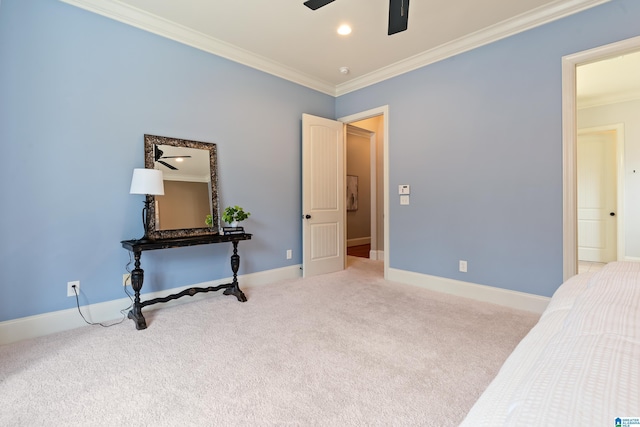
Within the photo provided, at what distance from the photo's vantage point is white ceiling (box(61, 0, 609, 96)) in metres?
2.62

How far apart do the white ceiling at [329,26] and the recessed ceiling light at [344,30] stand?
5cm

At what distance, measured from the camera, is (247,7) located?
2648mm

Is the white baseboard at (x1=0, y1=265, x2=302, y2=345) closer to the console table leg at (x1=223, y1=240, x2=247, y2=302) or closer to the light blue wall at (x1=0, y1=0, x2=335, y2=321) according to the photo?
the light blue wall at (x1=0, y1=0, x2=335, y2=321)

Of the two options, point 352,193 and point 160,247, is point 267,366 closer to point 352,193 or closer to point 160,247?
point 160,247

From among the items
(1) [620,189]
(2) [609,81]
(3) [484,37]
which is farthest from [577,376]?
(1) [620,189]

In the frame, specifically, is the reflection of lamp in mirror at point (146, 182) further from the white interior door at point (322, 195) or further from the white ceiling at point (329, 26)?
the white interior door at point (322, 195)

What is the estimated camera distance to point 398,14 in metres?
2.01

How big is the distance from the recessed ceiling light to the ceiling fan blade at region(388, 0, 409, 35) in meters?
0.87

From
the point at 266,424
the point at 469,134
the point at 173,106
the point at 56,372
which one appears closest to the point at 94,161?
the point at 173,106

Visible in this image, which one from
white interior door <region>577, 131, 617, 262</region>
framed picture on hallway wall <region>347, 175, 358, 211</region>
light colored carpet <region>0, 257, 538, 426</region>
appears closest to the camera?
light colored carpet <region>0, 257, 538, 426</region>

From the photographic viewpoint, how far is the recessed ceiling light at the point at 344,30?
116 inches

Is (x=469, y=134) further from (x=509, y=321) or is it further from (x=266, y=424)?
(x=266, y=424)

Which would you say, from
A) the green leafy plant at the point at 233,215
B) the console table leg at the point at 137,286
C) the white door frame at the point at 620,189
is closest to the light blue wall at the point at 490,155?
the green leafy plant at the point at 233,215

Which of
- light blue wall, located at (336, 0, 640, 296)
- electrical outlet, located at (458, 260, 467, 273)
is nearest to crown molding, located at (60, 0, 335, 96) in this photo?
light blue wall, located at (336, 0, 640, 296)
